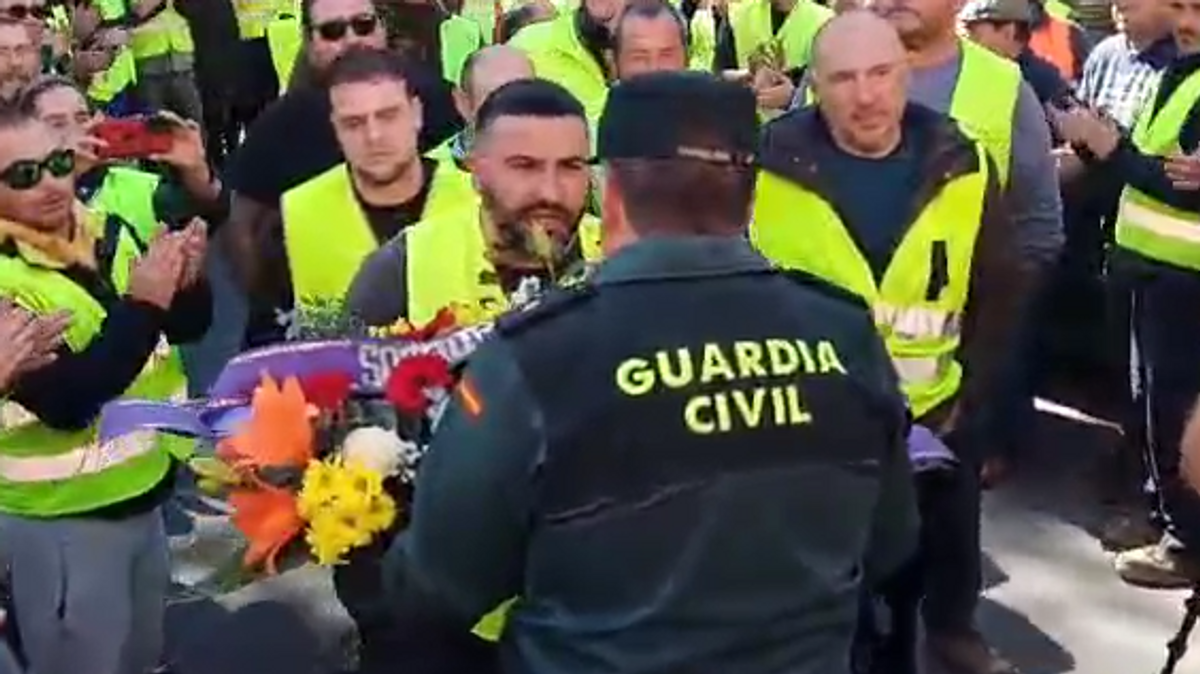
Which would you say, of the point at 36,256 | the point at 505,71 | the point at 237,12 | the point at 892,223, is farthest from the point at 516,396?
the point at 237,12

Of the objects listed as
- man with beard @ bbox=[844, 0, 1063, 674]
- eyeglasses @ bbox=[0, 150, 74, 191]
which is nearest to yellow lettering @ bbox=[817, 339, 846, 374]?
eyeglasses @ bbox=[0, 150, 74, 191]

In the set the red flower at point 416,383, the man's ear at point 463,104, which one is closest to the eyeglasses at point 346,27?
the man's ear at point 463,104

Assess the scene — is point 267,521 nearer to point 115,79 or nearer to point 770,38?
point 770,38

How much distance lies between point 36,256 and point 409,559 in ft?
5.77

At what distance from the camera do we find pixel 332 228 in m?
4.66

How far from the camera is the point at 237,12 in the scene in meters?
9.23

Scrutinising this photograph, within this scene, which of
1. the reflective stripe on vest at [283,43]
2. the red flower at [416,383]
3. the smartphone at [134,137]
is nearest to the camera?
the red flower at [416,383]

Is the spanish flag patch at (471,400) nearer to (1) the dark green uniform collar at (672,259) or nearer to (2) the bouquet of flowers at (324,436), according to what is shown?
(1) the dark green uniform collar at (672,259)

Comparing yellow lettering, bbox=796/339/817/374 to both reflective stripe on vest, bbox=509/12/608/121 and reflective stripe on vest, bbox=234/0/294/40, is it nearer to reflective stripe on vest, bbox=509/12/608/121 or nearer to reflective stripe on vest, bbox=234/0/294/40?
reflective stripe on vest, bbox=509/12/608/121

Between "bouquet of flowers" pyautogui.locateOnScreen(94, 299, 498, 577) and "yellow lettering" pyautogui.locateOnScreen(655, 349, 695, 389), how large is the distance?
2.46ft

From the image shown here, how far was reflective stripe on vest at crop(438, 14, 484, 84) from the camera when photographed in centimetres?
682

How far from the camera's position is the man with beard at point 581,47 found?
6.33m

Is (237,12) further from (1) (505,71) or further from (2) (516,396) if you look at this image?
(2) (516,396)

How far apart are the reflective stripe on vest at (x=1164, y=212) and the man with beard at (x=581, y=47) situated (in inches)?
67.0
